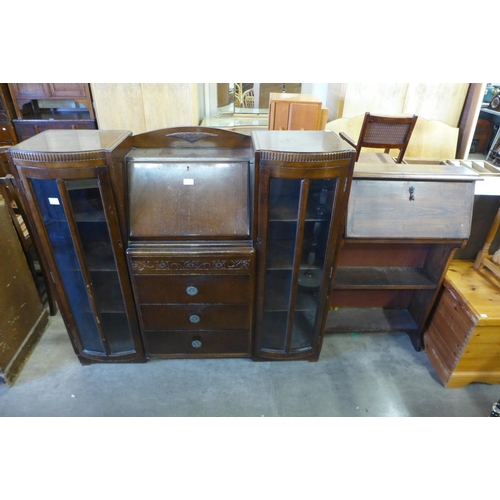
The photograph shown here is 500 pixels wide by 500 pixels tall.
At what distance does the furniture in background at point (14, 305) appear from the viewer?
5.95 ft

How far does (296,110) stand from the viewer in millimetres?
2496

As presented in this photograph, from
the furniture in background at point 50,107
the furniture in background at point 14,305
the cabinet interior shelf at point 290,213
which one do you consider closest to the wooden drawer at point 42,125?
the furniture in background at point 50,107

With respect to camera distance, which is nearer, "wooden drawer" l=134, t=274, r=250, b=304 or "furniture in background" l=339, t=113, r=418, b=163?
"wooden drawer" l=134, t=274, r=250, b=304

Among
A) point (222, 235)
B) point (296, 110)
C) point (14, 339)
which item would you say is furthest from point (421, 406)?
point (14, 339)

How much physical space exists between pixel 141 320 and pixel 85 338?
1.27 ft

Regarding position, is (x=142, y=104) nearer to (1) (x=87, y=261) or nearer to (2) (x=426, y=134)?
(1) (x=87, y=261)

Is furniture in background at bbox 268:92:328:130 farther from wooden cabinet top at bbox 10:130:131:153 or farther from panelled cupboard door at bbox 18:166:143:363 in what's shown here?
panelled cupboard door at bbox 18:166:143:363

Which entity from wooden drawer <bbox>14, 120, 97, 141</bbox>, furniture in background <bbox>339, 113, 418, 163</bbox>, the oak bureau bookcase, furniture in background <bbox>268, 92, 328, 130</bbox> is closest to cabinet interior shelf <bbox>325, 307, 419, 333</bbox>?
the oak bureau bookcase

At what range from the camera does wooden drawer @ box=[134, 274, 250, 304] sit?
1.66 metres

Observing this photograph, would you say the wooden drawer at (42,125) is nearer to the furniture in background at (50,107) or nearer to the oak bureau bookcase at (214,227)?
the furniture in background at (50,107)

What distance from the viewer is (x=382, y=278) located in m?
1.95

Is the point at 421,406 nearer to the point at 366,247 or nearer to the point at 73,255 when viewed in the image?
the point at 366,247

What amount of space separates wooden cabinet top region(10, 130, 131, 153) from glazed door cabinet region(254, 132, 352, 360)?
0.68 meters

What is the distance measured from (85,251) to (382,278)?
1.62m
